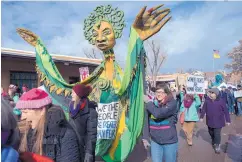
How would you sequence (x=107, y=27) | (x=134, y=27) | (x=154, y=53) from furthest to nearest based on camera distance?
1. (x=154, y=53)
2. (x=107, y=27)
3. (x=134, y=27)

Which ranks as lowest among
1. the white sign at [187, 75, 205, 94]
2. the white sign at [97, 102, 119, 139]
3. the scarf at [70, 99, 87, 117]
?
the white sign at [97, 102, 119, 139]

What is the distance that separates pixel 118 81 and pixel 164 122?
1.37 m

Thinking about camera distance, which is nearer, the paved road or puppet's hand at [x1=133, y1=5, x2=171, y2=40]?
puppet's hand at [x1=133, y1=5, x2=171, y2=40]

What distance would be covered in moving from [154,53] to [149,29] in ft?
115

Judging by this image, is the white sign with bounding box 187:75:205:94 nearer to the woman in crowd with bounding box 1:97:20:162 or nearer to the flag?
the woman in crowd with bounding box 1:97:20:162

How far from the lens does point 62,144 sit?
2.37 metres

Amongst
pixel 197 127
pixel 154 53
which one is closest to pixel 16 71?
pixel 197 127

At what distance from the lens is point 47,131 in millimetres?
2354

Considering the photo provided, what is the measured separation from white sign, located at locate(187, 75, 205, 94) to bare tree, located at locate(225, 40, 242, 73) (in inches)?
1907

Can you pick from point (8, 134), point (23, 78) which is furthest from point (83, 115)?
point (23, 78)

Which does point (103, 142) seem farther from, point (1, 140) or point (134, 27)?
point (1, 140)

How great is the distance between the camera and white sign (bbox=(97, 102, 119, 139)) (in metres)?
4.70

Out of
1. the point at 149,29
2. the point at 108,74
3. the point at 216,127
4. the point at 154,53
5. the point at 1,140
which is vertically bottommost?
the point at 216,127

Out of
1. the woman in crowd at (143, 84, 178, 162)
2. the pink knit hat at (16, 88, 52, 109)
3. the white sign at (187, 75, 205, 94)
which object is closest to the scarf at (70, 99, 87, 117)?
the woman in crowd at (143, 84, 178, 162)
